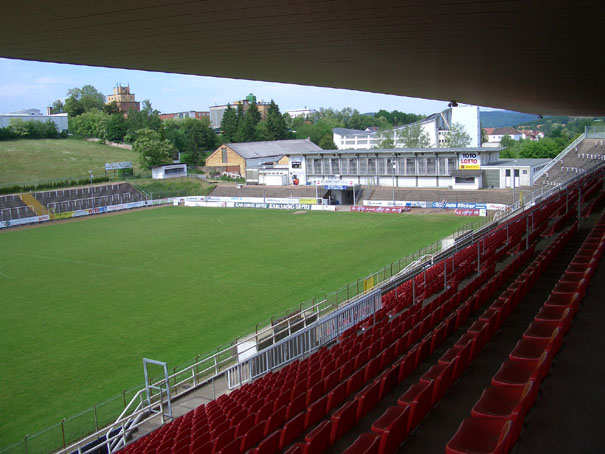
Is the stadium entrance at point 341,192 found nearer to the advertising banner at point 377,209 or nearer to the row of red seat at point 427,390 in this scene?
the advertising banner at point 377,209

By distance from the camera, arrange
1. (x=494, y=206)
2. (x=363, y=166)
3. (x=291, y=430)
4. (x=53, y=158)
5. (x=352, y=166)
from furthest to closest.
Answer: (x=53, y=158)
(x=352, y=166)
(x=363, y=166)
(x=494, y=206)
(x=291, y=430)

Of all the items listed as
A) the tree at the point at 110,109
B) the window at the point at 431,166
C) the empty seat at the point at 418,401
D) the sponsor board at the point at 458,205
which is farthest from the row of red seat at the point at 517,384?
the tree at the point at 110,109

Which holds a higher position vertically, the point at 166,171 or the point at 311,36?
the point at 311,36

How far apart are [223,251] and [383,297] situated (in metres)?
18.1

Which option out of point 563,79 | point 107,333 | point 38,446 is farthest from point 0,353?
point 563,79

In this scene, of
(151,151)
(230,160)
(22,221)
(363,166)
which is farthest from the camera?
(230,160)

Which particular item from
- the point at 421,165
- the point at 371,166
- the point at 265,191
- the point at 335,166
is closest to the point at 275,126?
the point at 265,191

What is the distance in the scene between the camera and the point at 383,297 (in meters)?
15.6

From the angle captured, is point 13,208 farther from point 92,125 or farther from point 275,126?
point 92,125

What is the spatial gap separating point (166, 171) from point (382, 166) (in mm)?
26838

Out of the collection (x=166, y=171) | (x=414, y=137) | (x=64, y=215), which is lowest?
(x=64, y=215)

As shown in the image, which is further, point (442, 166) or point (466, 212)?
point (442, 166)

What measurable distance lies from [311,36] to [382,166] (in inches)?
1893

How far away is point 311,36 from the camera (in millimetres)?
7582
